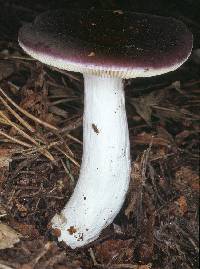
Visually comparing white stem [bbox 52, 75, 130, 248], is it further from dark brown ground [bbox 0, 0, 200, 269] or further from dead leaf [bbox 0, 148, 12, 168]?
dead leaf [bbox 0, 148, 12, 168]

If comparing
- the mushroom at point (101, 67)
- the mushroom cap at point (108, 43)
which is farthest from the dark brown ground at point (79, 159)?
the mushroom cap at point (108, 43)

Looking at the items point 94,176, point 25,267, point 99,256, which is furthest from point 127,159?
point 25,267

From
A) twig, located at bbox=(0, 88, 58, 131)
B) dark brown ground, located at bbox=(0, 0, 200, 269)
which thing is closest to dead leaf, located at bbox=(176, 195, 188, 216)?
dark brown ground, located at bbox=(0, 0, 200, 269)

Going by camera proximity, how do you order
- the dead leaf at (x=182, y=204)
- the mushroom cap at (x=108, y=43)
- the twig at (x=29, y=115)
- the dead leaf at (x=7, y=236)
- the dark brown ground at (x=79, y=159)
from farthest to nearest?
the dead leaf at (x=182, y=204)
the twig at (x=29, y=115)
the dark brown ground at (x=79, y=159)
the dead leaf at (x=7, y=236)
the mushroom cap at (x=108, y=43)

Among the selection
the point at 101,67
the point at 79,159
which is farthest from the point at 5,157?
the point at 101,67

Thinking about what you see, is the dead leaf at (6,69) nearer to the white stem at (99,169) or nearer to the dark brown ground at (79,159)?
the dark brown ground at (79,159)

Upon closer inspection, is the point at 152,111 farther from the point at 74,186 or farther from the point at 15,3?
the point at 15,3
